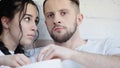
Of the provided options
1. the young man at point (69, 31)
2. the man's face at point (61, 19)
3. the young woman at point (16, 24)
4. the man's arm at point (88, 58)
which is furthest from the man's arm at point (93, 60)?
the young woman at point (16, 24)

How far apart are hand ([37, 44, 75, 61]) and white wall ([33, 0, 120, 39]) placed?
0.50 meters

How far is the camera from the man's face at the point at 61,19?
1.09m

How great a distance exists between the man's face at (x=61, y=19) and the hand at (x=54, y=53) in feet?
1.00

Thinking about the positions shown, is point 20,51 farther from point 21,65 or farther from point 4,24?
point 21,65

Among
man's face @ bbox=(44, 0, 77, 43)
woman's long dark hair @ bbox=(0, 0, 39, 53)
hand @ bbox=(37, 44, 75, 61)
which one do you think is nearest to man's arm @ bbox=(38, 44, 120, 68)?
hand @ bbox=(37, 44, 75, 61)

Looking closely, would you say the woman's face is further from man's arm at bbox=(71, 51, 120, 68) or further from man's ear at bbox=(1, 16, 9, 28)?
man's arm at bbox=(71, 51, 120, 68)

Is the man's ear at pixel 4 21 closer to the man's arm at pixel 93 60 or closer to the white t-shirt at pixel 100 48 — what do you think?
the white t-shirt at pixel 100 48

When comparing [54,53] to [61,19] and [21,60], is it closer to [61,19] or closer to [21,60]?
[21,60]

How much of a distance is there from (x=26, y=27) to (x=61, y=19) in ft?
0.58

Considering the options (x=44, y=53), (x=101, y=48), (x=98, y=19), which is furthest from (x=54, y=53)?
(x=98, y=19)

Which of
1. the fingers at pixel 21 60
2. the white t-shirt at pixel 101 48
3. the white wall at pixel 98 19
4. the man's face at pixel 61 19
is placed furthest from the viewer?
the white wall at pixel 98 19

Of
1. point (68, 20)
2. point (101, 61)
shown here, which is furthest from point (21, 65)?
point (68, 20)

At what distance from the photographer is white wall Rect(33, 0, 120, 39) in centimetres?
129

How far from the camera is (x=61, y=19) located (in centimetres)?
110
